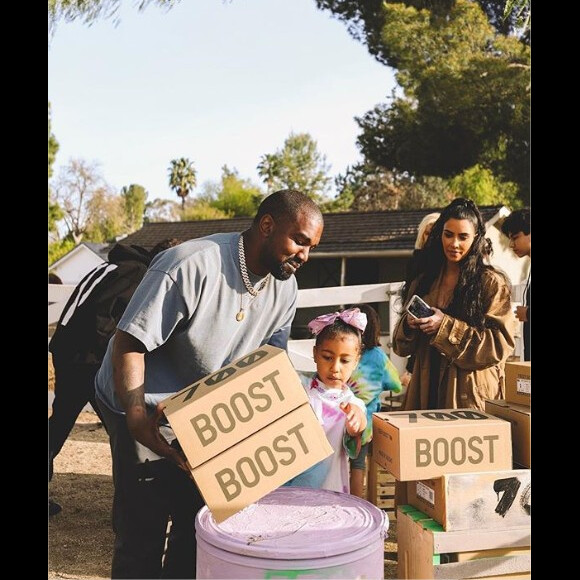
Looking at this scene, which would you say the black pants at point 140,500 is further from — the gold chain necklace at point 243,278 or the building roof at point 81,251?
the building roof at point 81,251

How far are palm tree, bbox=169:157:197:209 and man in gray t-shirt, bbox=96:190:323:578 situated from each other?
36.2 inches

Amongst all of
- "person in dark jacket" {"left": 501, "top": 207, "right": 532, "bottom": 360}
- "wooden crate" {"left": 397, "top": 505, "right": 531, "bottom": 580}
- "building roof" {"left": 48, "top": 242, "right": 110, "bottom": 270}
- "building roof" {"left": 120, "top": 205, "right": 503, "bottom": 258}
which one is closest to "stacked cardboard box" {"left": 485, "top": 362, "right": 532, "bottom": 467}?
"wooden crate" {"left": 397, "top": 505, "right": 531, "bottom": 580}

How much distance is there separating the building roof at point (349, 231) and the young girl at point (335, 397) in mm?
1095

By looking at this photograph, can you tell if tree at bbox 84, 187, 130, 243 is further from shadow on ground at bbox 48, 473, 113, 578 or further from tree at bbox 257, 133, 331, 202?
shadow on ground at bbox 48, 473, 113, 578

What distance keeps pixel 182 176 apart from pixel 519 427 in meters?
1.78

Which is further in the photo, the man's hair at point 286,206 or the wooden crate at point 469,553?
the wooden crate at point 469,553

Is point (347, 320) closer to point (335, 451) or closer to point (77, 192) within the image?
point (335, 451)

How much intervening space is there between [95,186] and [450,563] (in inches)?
82.9

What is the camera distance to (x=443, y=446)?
2.08 metres

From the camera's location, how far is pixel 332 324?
240cm

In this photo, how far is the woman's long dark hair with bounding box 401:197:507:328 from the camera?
97.0 inches

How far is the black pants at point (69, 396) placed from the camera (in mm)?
2893

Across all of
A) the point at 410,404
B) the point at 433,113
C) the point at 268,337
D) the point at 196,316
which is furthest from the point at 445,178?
the point at 196,316

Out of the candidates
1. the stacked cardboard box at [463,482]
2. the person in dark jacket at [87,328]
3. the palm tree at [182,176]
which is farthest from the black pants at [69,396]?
the stacked cardboard box at [463,482]
